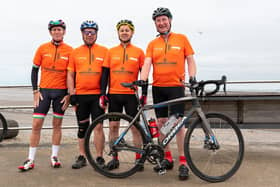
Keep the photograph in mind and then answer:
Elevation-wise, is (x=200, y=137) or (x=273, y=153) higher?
(x=200, y=137)

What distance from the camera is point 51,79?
3.64m

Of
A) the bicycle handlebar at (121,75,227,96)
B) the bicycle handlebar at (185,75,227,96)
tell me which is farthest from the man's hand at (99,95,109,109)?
the bicycle handlebar at (185,75,227,96)

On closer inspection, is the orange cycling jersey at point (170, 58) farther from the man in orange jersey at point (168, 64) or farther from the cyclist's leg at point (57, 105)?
the cyclist's leg at point (57, 105)

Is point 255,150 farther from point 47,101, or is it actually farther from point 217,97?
point 47,101

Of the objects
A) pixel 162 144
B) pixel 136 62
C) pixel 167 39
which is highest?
pixel 167 39

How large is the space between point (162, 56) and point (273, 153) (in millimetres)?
2607

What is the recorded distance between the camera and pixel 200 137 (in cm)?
335

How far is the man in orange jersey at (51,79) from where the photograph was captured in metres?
3.64

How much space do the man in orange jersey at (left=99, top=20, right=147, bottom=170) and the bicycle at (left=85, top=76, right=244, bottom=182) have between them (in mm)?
163

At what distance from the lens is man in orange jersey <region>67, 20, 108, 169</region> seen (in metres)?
3.56

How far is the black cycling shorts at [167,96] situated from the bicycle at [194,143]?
0.16 meters

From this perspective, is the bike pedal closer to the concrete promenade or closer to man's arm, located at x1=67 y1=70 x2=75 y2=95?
the concrete promenade

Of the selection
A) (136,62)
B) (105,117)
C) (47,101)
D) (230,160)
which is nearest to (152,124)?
(105,117)

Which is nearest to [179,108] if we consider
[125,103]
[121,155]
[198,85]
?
[198,85]
